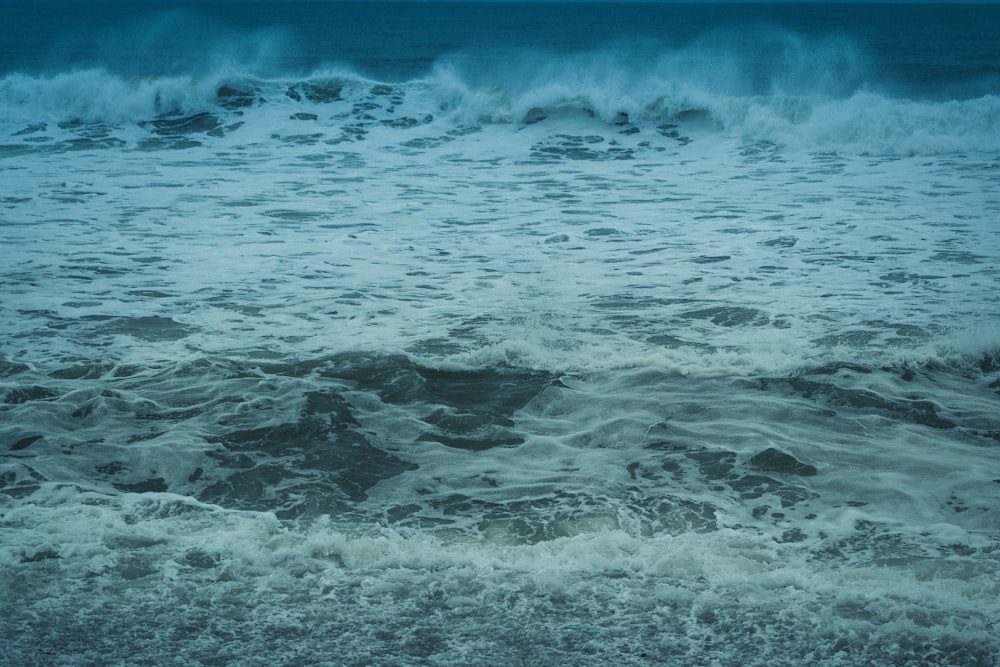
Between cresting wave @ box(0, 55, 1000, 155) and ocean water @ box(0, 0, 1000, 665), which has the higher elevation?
cresting wave @ box(0, 55, 1000, 155)

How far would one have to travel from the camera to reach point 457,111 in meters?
21.5

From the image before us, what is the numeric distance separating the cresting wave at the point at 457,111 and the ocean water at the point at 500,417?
10.3ft

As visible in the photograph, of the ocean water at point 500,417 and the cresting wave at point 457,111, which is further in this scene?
the cresting wave at point 457,111

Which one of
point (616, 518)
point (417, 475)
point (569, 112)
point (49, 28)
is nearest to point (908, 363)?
point (616, 518)

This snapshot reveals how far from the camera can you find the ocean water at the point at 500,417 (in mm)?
3709

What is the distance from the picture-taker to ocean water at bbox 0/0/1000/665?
3709mm

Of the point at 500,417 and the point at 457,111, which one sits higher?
the point at 457,111

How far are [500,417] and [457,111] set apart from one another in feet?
54.7

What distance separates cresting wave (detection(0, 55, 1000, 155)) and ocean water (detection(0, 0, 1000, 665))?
3.15m

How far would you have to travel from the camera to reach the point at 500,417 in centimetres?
583

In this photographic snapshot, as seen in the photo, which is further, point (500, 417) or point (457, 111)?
point (457, 111)

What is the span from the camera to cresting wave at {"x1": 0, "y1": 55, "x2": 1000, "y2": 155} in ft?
59.6

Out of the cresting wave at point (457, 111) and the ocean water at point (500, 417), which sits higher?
the cresting wave at point (457, 111)

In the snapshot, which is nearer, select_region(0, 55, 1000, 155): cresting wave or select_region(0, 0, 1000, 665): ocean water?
select_region(0, 0, 1000, 665): ocean water
